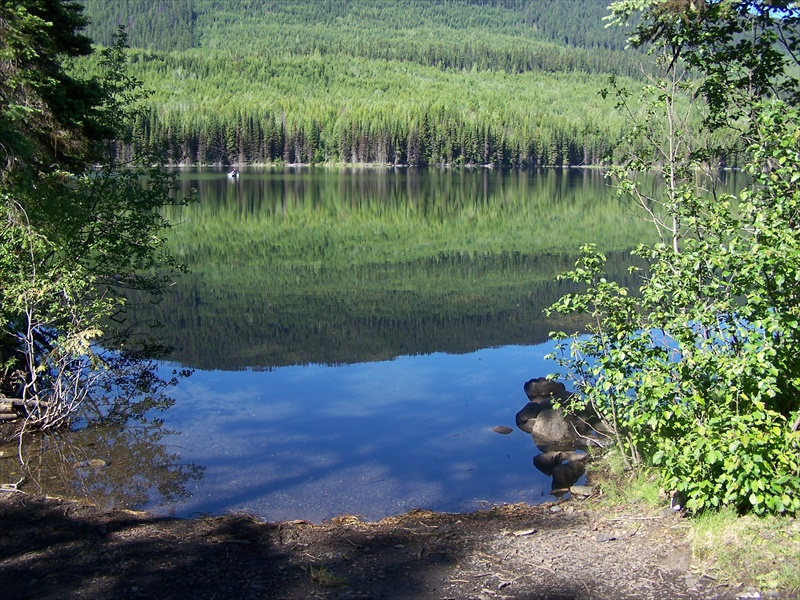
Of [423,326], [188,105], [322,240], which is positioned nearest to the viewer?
[423,326]

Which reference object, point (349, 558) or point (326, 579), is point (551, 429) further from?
point (326, 579)

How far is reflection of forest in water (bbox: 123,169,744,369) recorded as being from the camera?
19609 millimetres

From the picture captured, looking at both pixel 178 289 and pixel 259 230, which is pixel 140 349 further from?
pixel 259 230

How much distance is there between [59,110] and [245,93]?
186972mm

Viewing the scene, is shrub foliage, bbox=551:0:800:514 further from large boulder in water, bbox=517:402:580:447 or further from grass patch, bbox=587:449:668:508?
large boulder in water, bbox=517:402:580:447

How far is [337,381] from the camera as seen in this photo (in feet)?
53.6

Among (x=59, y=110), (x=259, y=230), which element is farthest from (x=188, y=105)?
(x=59, y=110)

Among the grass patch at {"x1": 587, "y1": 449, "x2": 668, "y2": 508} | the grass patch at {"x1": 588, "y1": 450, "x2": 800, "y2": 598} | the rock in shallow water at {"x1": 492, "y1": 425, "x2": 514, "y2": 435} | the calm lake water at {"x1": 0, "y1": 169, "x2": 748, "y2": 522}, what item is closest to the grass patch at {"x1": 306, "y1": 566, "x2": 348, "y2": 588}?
the grass patch at {"x1": 588, "y1": 450, "x2": 800, "y2": 598}

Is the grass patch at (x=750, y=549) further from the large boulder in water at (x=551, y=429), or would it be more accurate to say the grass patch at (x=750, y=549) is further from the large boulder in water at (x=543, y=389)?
the large boulder in water at (x=543, y=389)

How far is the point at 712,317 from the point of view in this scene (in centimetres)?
732

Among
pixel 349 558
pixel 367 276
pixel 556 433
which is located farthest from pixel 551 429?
pixel 367 276

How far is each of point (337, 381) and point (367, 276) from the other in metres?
12.5

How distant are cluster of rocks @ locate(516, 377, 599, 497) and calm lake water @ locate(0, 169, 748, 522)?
0.22 m

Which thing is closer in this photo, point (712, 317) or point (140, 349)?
point (712, 317)
